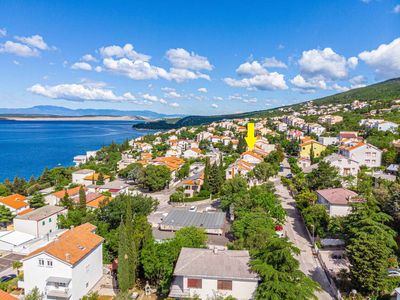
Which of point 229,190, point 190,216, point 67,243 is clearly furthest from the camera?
point 229,190

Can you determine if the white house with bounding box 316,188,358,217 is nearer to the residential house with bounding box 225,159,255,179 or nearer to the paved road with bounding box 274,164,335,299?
the paved road with bounding box 274,164,335,299

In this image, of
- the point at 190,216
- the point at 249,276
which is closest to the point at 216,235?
the point at 190,216

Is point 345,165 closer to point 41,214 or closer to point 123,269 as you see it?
point 123,269

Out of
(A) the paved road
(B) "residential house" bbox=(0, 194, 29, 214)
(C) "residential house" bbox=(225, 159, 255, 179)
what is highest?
(C) "residential house" bbox=(225, 159, 255, 179)

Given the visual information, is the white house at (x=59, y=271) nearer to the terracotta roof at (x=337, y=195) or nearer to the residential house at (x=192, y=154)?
the terracotta roof at (x=337, y=195)

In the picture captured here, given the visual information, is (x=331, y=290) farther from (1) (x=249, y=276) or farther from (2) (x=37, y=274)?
(2) (x=37, y=274)

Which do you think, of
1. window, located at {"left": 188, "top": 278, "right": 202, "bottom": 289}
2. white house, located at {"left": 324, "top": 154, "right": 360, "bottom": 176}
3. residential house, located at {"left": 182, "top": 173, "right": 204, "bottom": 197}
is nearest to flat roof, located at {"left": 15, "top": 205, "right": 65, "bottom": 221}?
residential house, located at {"left": 182, "top": 173, "right": 204, "bottom": 197}

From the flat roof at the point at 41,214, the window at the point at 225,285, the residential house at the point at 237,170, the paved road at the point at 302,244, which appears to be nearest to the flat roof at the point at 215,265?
the window at the point at 225,285
